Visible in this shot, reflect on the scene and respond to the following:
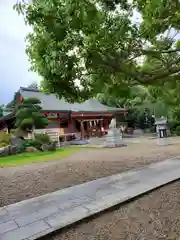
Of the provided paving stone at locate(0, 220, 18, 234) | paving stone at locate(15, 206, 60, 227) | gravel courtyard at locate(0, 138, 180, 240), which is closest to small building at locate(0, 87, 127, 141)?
gravel courtyard at locate(0, 138, 180, 240)

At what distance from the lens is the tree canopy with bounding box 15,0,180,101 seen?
11.4ft

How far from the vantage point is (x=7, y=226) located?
3443 millimetres

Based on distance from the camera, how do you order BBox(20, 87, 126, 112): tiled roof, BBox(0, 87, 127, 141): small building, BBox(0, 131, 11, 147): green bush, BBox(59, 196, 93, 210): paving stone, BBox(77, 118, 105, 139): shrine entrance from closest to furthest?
BBox(59, 196, 93, 210): paving stone, BBox(0, 131, 11, 147): green bush, BBox(0, 87, 127, 141): small building, BBox(20, 87, 126, 112): tiled roof, BBox(77, 118, 105, 139): shrine entrance

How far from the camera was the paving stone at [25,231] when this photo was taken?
3.10 metres

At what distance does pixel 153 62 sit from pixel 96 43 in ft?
7.47

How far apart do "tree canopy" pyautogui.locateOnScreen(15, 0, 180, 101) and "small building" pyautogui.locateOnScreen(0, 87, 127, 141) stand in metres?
14.5

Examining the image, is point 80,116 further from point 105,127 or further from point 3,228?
point 3,228

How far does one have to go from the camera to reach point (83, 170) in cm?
714

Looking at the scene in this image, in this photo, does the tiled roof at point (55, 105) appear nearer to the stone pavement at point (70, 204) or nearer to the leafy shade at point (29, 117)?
the leafy shade at point (29, 117)

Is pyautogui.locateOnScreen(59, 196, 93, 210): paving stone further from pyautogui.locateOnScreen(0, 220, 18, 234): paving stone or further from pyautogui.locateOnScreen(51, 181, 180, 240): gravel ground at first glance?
pyautogui.locateOnScreen(0, 220, 18, 234): paving stone

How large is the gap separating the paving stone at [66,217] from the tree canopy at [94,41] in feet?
7.09

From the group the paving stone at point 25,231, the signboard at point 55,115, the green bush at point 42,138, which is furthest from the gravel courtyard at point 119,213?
the signboard at point 55,115

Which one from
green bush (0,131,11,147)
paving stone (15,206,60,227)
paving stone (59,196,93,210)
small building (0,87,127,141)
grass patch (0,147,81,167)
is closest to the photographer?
paving stone (15,206,60,227)

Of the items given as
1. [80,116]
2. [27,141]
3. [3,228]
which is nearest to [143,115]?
[80,116]
